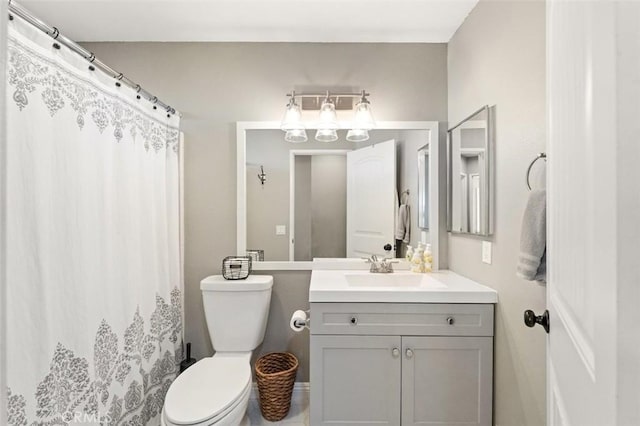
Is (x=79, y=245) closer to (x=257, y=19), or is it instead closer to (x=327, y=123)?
(x=327, y=123)

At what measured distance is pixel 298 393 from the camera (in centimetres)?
208

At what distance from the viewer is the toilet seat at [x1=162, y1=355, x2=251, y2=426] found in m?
1.29

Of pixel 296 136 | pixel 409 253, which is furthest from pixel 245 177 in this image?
pixel 409 253

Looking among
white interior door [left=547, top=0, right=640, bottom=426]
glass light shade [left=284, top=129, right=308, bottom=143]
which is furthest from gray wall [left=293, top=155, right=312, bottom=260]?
white interior door [left=547, top=0, right=640, bottom=426]

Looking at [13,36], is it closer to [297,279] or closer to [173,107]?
[173,107]

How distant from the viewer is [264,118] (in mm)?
2123

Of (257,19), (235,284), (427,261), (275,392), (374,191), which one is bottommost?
(275,392)

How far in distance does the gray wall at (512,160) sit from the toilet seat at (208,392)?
1.22 meters

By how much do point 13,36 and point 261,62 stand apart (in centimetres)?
136

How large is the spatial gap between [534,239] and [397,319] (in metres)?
0.73

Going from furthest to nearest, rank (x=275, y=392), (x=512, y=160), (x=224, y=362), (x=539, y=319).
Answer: (x=275, y=392)
(x=224, y=362)
(x=512, y=160)
(x=539, y=319)

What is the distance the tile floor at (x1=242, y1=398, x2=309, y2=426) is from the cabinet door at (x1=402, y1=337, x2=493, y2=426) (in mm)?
669

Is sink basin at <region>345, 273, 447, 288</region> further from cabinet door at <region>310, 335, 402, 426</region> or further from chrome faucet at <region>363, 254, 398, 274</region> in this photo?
cabinet door at <region>310, 335, 402, 426</region>

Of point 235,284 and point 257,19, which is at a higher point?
point 257,19
